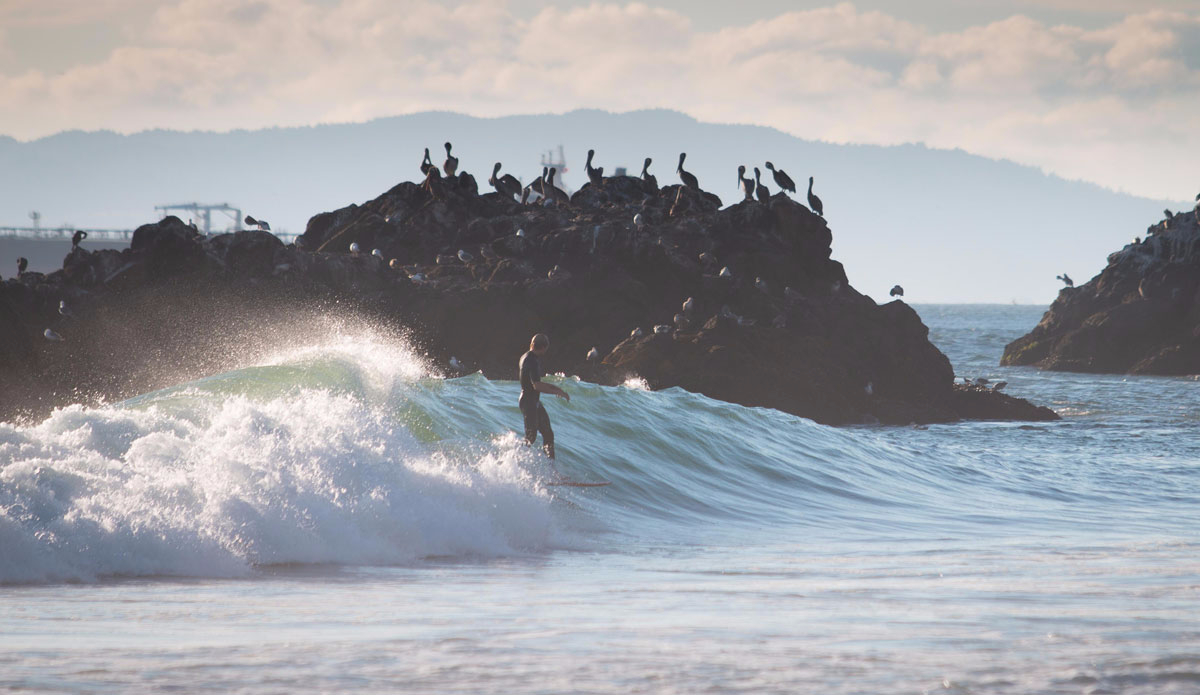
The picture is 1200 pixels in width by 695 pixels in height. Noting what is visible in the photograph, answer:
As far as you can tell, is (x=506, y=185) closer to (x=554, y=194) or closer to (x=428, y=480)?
(x=554, y=194)

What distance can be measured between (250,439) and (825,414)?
18405mm

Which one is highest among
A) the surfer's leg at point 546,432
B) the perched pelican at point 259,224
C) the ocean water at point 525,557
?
the perched pelican at point 259,224

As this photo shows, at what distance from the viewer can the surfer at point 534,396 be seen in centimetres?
1387

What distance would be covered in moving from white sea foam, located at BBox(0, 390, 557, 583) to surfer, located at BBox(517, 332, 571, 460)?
715mm

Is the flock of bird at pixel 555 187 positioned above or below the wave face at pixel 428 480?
above

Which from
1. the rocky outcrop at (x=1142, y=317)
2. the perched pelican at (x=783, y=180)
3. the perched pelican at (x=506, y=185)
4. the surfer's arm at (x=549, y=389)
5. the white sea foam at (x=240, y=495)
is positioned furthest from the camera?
the rocky outcrop at (x=1142, y=317)

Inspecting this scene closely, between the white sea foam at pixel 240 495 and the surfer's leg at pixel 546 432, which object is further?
the surfer's leg at pixel 546 432

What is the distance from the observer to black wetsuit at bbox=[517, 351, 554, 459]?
547 inches

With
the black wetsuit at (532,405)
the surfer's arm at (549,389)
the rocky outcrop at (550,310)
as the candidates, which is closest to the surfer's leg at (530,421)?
the black wetsuit at (532,405)

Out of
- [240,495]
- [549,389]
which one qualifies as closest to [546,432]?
[549,389]

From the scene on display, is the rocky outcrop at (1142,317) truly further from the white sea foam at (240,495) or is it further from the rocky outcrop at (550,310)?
the white sea foam at (240,495)

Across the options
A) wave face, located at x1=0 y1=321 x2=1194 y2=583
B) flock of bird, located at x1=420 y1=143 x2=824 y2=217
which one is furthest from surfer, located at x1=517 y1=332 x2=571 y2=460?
flock of bird, located at x1=420 y1=143 x2=824 y2=217

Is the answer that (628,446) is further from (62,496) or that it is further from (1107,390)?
(1107,390)

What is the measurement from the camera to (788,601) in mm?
7992
